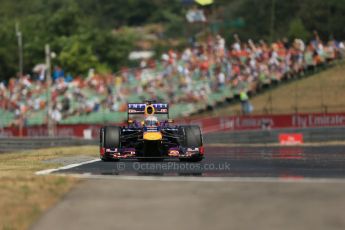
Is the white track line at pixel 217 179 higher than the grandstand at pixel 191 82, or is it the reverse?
the grandstand at pixel 191 82

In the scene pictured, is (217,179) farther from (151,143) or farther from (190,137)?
(151,143)

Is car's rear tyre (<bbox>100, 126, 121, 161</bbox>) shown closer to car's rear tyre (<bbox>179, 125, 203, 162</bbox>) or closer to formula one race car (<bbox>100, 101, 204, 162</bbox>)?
formula one race car (<bbox>100, 101, 204, 162</bbox>)

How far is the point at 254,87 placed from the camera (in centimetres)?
4447

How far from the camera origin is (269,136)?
1345 inches

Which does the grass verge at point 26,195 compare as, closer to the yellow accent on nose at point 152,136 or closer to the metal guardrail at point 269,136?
the yellow accent on nose at point 152,136

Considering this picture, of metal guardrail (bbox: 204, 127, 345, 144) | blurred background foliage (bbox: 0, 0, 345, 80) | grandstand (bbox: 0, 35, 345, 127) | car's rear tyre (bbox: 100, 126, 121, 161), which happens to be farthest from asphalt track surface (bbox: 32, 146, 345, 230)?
blurred background foliage (bbox: 0, 0, 345, 80)

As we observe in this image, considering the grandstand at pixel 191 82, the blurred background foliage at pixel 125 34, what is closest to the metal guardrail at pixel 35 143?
the grandstand at pixel 191 82

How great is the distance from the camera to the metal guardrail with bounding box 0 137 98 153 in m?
36.7

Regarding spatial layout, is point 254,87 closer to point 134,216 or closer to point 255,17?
point 255,17

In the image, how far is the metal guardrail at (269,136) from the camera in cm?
3244

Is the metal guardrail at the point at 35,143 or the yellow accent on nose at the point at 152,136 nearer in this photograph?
the yellow accent on nose at the point at 152,136

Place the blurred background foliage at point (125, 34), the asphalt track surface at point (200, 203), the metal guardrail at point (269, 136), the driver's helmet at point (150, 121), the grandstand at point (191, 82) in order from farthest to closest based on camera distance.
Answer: the blurred background foliage at point (125, 34), the grandstand at point (191, 82), the metal guardrail at point (269, 136), the driver's helmet at point (150, 121), the asphalt track surface at point (200, 203)

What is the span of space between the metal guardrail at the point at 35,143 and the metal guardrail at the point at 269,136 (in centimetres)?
597

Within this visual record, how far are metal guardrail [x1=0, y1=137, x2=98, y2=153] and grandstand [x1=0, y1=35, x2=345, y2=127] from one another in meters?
6.38
